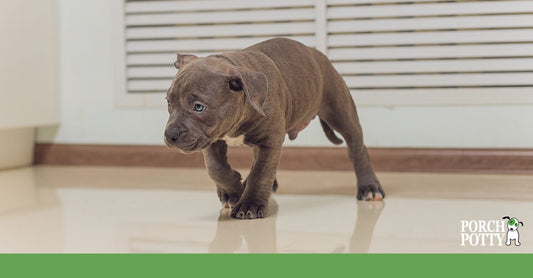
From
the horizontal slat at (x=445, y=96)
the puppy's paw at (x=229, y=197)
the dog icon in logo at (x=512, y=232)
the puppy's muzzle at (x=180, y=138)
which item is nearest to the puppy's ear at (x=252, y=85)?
the puppy's muzzle at (x=180, y=138)

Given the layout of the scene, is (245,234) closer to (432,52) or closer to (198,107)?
(198,107)

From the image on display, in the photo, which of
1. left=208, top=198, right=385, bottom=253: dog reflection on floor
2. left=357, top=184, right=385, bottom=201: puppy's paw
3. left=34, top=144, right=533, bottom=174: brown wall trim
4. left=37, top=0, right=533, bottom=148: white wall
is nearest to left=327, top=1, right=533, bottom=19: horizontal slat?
left=37, top=0, right=533, bottom=148: white wall

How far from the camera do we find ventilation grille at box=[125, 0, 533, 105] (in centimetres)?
282

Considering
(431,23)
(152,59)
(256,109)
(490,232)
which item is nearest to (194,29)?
(152,59)

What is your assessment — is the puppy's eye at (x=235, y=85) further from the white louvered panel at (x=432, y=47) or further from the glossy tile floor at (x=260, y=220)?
the white louvered panel at (x=432, y=47)

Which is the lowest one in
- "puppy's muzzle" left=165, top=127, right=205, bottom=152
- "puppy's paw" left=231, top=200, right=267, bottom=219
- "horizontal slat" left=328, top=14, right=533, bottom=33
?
"puppy's paw" left=231, top=200, right=267, bottom=219

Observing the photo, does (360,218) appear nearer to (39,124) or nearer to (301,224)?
(301,224)

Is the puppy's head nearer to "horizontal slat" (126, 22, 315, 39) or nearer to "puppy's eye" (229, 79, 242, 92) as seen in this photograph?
"puppy's eye" (229, 79, 242, 92)

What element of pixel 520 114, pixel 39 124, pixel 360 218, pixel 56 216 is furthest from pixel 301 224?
pixel 39 124

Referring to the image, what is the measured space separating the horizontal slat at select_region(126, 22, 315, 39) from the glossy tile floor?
24.0 inches

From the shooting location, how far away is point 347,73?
2.96 meters

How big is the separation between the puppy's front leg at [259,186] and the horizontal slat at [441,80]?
109cm

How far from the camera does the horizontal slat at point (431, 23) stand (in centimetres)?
279

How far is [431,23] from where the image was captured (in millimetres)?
2881
